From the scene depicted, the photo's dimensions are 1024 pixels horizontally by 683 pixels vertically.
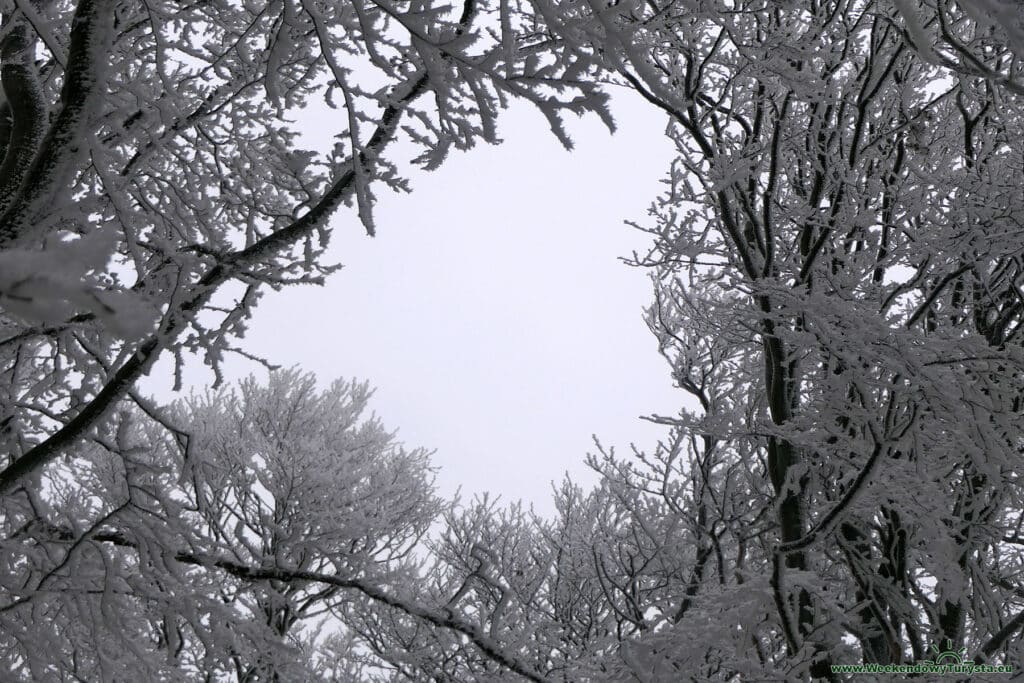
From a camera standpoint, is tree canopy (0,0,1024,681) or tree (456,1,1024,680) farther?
tree (456,1,1024,680)

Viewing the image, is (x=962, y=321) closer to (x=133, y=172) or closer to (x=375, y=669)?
(x=133, y=172)

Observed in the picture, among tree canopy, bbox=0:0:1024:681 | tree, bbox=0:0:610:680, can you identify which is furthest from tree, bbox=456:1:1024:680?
tree, bbox=0:0:610:680

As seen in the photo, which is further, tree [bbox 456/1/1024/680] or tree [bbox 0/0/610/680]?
tree [bbox 456/1/1024/680]

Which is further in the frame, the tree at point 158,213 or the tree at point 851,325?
the tree at point 851,325

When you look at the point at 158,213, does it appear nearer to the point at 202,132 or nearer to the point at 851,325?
the point at 202,132

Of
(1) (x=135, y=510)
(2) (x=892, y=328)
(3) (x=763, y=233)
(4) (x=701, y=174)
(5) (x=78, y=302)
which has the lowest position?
(5) (x=78, y=302)

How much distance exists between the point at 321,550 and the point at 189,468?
55 centimetres

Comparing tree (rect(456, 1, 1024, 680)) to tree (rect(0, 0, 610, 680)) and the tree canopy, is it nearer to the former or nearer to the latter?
the tree canopy

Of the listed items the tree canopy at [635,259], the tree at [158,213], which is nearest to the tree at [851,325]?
the tree canopy at [635,259]

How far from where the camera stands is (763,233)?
13.8ft

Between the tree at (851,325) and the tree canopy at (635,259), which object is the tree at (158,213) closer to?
the tree canopy at (635,259)

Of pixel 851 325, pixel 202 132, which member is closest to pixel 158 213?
pixel 202 132

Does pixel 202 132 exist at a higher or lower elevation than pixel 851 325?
higher

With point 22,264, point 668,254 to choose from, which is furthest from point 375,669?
point 22,264
